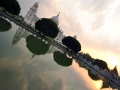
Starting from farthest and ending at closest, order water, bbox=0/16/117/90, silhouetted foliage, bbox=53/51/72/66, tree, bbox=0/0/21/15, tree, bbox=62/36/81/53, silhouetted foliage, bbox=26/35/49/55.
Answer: tree, bbox=62/36/81/53 < tree, bbox=0/0/21/15 < silhouetted foliage, bbox=53/51/72/66 < silhouetted foliage, bbox=26/35/49/55 < water, bbox=0/16/117/90

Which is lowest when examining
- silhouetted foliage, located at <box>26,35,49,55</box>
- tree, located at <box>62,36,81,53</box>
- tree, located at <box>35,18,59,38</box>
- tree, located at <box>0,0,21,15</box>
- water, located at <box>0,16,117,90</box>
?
water, located at <box>0,16,117,90</box>

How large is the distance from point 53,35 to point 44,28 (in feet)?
17.4

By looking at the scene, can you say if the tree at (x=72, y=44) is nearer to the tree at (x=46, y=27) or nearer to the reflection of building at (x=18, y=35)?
the tree at (x=46, y=27)

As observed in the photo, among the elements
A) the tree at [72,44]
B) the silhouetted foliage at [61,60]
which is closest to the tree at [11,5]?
the tree at [72,44]

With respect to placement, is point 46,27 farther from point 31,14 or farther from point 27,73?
point 31,14

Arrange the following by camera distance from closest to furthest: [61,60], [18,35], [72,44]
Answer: [61,60] < [18,35] < [72,44]

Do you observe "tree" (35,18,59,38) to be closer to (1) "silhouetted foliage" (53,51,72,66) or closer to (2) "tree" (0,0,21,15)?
(2) "tree" (0,0,21,15)

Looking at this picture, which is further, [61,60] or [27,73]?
[61,60]

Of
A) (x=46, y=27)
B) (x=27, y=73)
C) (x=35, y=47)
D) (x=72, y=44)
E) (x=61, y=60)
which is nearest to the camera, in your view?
(x=27, y=73)

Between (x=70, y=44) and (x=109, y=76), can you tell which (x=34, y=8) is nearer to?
(x=70, y=44)

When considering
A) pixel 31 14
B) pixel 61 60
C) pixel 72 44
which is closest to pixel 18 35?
pixel 61 60

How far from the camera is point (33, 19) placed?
10425cm

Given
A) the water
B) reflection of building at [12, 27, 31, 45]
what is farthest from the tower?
the water

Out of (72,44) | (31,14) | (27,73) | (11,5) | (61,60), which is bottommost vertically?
(27,73)
